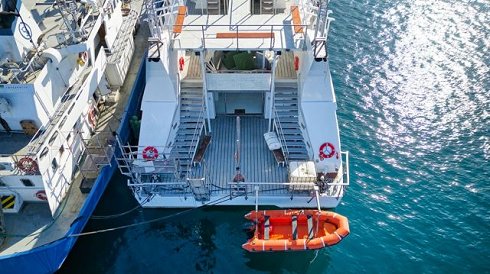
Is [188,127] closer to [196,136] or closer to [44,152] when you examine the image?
[196,136]

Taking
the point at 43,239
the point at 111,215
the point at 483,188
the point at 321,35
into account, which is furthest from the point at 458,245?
the point at 43,239

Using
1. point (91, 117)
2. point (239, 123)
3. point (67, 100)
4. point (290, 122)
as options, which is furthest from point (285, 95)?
point (67, 100)

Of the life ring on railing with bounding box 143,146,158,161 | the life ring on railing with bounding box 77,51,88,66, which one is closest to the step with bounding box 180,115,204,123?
the life ring on railing with bounding box 143,146,158,161

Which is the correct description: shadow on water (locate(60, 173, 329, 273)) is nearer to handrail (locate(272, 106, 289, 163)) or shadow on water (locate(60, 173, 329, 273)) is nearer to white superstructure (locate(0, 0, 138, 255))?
white superstructure (locate(0, 0, 138, 255))

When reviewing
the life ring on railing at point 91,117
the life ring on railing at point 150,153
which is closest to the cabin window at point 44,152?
the life ring on railing at point 150,153

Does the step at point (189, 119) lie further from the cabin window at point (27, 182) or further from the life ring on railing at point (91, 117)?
the cabin window at point (27, 182)

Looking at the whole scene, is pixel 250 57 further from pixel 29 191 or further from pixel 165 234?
pixel 29 191
